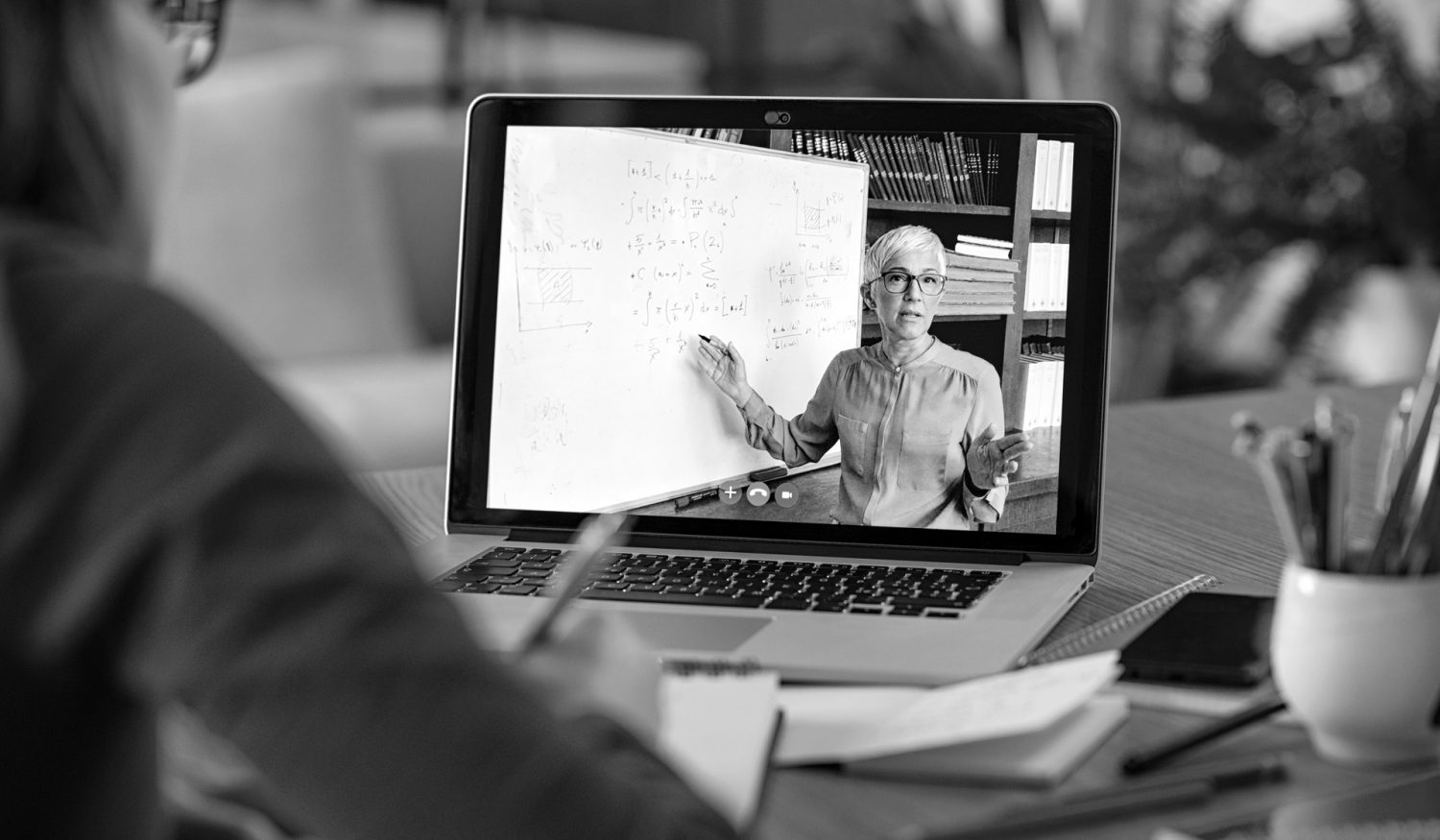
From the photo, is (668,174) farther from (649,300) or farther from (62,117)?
(62,117)

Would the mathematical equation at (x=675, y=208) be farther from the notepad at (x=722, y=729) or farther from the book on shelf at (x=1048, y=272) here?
the notepad at (x=722, y=729)

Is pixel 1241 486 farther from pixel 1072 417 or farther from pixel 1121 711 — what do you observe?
pixel 1121 711

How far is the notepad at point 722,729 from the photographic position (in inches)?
23.7

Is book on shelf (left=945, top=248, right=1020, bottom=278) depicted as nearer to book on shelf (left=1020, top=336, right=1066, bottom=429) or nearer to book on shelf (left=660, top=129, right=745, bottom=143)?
book on shelf (left=1020, top=336, right=1066, bottom=429)

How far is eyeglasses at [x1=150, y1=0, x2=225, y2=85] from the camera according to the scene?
86 cm

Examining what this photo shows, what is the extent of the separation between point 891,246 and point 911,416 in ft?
0.36

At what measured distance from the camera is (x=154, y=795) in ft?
1.77

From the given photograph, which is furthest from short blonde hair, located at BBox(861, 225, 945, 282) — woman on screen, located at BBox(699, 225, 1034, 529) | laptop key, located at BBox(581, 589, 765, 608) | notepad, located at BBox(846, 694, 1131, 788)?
notepad, located at BBox(846, 694, 1131, 788)

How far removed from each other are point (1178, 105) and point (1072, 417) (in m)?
1.78

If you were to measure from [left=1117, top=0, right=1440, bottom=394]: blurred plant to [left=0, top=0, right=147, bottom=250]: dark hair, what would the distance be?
225 centimetres

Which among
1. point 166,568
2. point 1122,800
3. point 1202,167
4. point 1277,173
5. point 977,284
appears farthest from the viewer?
point 1202,167

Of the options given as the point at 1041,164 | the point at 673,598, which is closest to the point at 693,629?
the point at 673,598

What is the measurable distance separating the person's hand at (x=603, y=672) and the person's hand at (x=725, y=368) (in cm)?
36

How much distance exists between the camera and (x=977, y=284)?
91 cm
